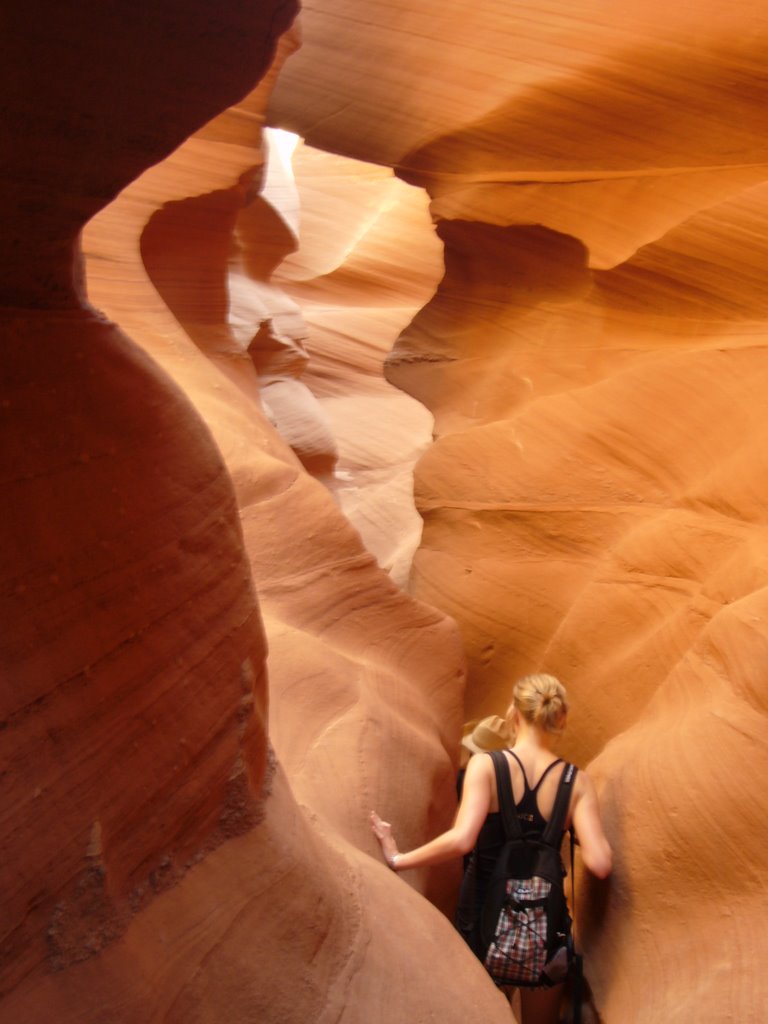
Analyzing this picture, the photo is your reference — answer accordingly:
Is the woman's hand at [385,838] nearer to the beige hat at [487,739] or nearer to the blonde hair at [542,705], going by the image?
the blonde hair at [542,705]

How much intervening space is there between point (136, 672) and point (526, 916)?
5.71 feet

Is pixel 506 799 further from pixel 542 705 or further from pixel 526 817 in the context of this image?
pixel 542 705

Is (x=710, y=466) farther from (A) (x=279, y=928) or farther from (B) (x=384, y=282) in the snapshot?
(B) (x=384, y=282)

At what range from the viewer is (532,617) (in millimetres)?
4773

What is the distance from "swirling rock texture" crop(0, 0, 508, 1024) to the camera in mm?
1346

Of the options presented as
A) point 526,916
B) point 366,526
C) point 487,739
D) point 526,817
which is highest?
point 526,817

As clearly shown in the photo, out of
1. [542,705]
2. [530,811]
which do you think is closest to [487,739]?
[542,705]

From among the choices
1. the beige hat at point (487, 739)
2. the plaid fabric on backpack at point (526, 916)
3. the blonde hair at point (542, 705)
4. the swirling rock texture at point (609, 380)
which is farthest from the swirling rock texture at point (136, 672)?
the beige hat at point (487, 739)

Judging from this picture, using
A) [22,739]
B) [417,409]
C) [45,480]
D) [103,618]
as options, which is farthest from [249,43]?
[417,409]

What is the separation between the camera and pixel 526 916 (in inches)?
117

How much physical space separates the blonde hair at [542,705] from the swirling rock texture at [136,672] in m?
0.73

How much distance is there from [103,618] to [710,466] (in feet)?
10.4

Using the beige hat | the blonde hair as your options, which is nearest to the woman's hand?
the blonde hair

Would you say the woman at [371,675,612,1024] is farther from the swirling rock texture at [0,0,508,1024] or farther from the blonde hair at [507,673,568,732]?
the swirling rock texture at [0,0,508,1024]
